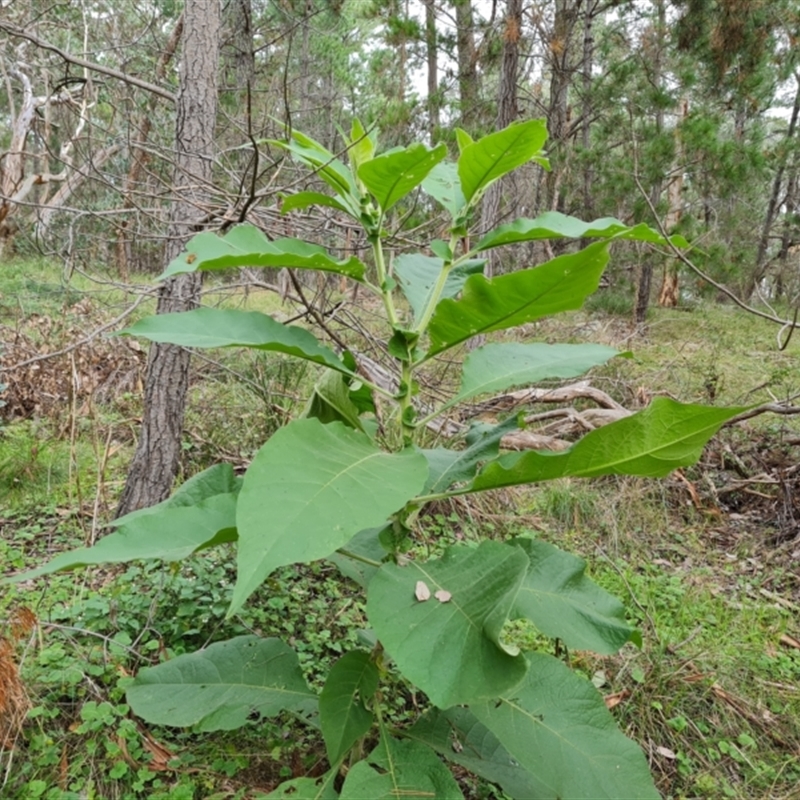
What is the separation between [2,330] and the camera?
14.7 ft

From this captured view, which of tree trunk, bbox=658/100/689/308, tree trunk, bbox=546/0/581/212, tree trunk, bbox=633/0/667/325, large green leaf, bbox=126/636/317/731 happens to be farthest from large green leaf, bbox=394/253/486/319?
tree trunk, bbox=658/100/689/308

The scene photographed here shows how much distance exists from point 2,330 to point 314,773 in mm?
4341

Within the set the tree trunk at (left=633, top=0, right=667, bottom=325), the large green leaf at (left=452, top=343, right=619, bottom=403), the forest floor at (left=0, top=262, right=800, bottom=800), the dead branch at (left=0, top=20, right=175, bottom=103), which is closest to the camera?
the large green leaf at (left=452, top=343, right=619, bottom=403)

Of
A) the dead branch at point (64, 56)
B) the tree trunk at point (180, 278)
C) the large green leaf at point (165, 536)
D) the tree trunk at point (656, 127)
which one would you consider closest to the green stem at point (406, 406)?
the large green leaf at point (165, 536)

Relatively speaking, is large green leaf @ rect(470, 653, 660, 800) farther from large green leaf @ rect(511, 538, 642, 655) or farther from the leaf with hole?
the leaf with hole

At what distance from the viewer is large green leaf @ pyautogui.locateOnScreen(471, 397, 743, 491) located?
0.85 meters

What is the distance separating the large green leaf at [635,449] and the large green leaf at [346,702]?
0.44 meters

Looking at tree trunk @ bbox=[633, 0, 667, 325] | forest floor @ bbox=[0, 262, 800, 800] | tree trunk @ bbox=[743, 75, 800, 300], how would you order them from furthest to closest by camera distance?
tree trunk @ bbox=[743, 75, 800, 300] < tree trunk @ bbox=[633, 0, 667, 325] < forest floor @ bbox=[0, 262, 800, 800]

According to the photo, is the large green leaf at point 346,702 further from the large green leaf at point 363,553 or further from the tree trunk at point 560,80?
the tree trunk at point 560,80

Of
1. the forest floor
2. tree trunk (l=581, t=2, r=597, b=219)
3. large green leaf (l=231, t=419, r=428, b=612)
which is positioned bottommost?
the forest floor

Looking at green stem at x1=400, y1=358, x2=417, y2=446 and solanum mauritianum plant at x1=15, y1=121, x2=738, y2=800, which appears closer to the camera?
solanum mauritianum plant at x1=15, y1=121, x2=738, y2=800

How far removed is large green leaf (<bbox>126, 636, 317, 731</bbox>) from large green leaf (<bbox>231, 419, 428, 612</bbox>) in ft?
2.11

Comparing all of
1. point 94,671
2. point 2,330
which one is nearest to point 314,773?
point 94,671

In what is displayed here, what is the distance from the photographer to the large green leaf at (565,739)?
1.02 meters
